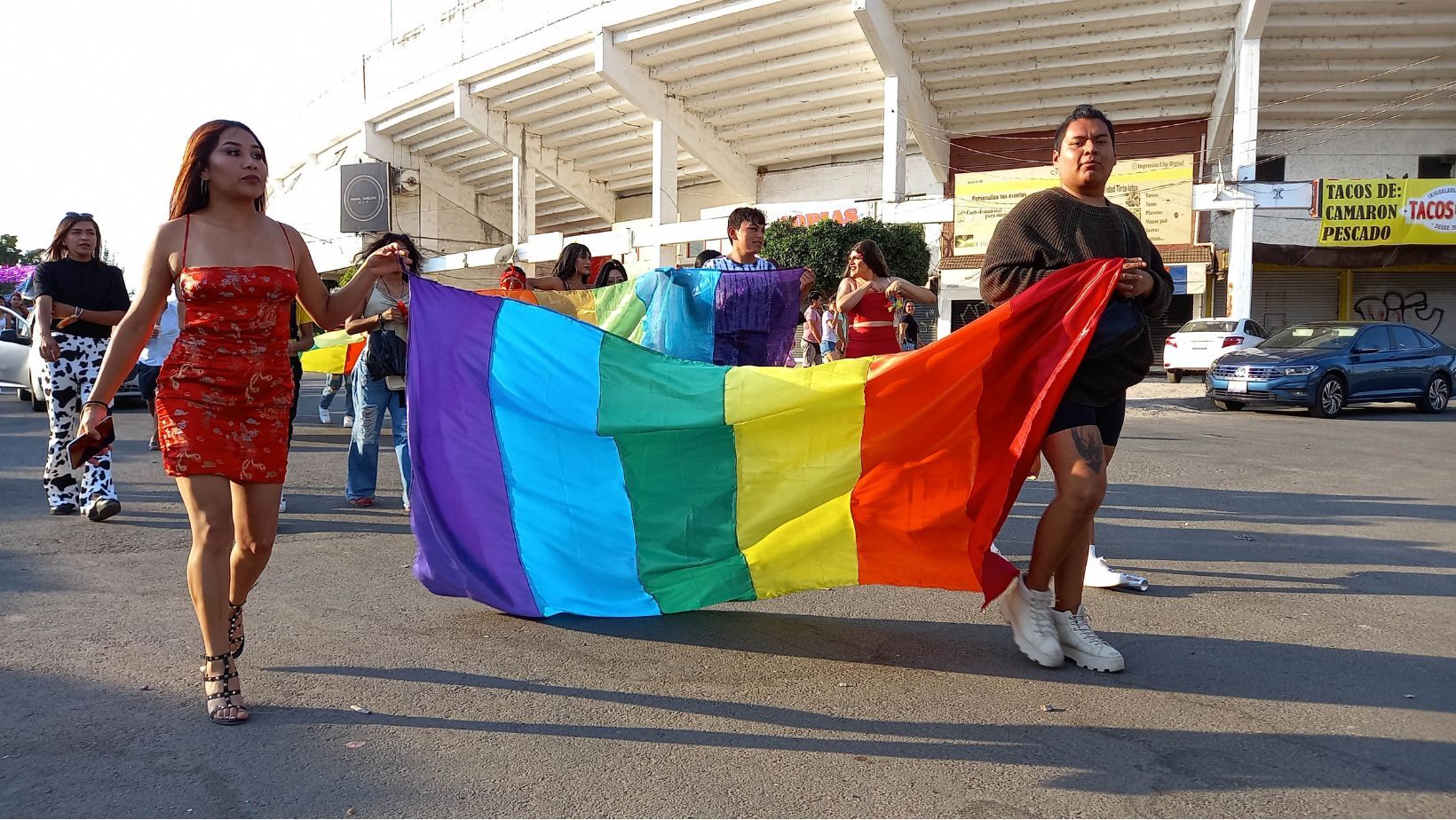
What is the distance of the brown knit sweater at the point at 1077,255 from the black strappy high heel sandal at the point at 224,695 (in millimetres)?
2900

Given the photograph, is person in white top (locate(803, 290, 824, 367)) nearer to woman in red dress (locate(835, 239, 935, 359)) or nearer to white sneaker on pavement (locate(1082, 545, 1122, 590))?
woman in red dress (locate(835, 239, 935, 359))

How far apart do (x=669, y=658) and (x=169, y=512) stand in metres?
4.86

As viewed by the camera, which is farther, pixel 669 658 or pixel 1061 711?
pixel 669 658

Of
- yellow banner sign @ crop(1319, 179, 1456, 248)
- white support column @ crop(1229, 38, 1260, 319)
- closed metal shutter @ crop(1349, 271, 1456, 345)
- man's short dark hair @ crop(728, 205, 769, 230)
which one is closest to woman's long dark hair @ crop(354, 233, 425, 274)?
man's short dark hair @ crop(728, 205, 769, 230)

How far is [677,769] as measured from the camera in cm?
A: 317

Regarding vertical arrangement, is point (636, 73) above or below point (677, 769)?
above

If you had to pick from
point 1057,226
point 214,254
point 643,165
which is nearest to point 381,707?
point 214,254

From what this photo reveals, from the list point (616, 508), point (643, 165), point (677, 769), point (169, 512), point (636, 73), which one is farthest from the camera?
point (643, 165)

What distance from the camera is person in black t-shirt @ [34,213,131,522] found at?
22.9 ft

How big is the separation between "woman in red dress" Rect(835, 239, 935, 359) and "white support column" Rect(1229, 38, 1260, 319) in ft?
62.5

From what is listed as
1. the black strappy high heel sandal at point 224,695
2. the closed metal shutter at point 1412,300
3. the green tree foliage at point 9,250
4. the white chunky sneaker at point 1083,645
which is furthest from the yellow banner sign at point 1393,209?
the green tree foliage at point 9,250

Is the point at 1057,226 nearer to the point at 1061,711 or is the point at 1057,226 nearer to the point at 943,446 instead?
the point at 943,446

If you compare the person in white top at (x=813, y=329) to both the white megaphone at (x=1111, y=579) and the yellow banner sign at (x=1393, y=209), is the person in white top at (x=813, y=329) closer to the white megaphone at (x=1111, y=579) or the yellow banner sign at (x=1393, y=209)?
the white megaphone at (x=1111, y=579)

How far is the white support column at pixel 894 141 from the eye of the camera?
26469 mm
